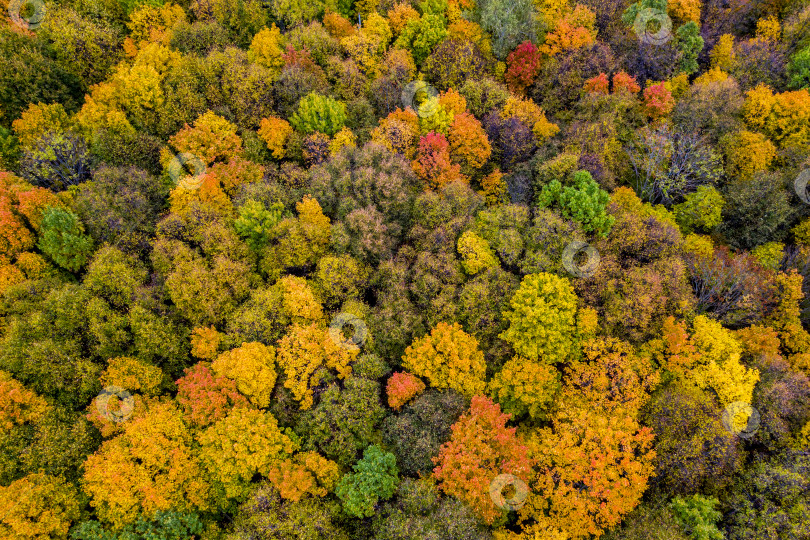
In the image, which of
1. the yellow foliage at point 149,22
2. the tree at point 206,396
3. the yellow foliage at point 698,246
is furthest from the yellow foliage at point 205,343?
the yellow foliage at point 698,246

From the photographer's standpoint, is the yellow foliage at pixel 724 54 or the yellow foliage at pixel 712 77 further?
the yellow foliage at pixel 724 54

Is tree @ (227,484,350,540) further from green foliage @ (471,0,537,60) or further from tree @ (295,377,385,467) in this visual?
green foliage @ (471,0,537,60)

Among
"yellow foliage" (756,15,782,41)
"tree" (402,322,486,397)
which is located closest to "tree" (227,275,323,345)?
"tree" (402,322,486,397)

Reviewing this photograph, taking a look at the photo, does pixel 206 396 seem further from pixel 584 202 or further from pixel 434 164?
pixel 584 202

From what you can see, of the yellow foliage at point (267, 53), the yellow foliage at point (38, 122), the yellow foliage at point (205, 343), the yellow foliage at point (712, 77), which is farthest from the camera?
the yellow foliage at point (712, 77)

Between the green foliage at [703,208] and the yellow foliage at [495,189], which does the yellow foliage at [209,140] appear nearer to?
the yellow foliage at [495,189]

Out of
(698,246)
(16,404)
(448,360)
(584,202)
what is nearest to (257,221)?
(448,360)

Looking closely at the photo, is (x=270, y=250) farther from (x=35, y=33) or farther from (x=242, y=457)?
(x=35, y=33)
